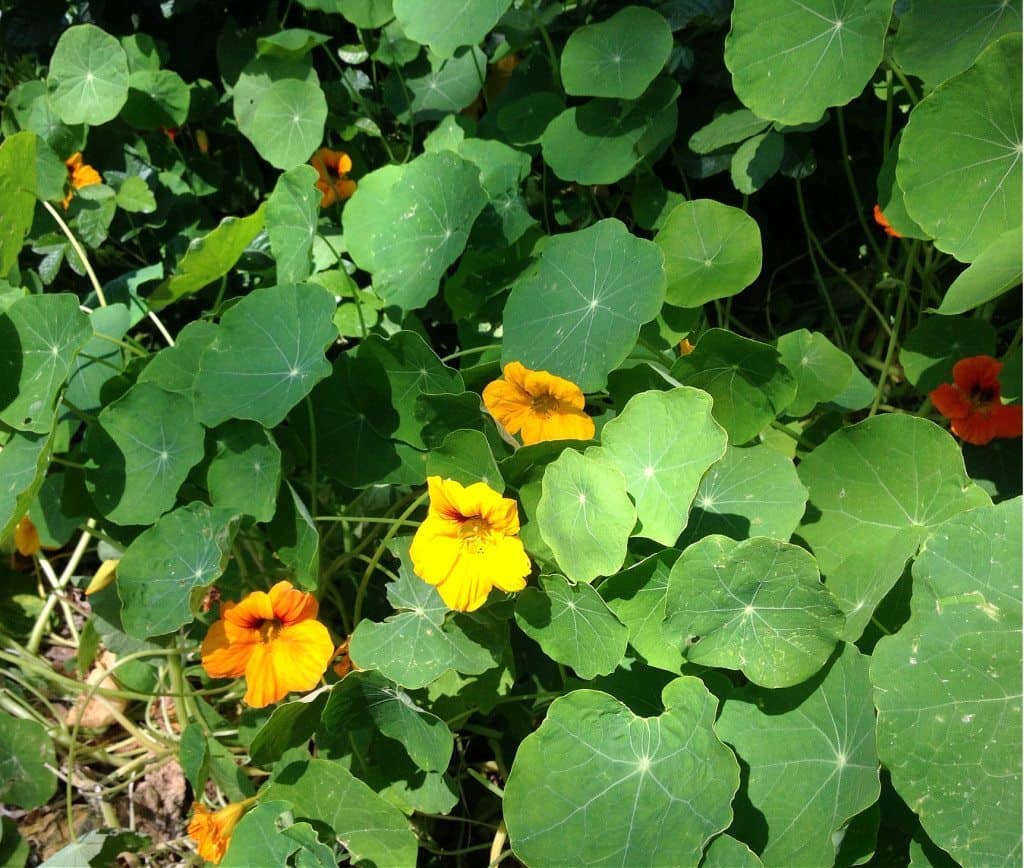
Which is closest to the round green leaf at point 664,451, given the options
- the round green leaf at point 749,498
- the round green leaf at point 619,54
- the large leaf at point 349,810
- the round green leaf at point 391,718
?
the round green leaf at point 749,498

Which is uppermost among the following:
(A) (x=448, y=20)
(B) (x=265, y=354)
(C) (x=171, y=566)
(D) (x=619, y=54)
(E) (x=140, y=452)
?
(A) (x=448, y=20)

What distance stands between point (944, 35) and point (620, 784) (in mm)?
1134

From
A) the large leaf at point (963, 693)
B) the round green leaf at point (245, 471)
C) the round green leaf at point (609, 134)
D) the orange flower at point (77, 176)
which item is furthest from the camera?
the orange flower at point (77, 176)

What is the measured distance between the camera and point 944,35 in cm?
135

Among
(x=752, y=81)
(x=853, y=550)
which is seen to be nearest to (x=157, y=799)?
(x=853, y=550)

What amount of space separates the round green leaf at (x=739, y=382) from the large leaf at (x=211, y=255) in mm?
815

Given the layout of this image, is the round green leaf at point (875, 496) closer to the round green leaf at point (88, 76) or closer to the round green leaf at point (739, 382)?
the round green leaf at point (739, 382)

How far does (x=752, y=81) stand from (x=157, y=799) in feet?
5.49

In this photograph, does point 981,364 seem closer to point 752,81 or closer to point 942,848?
point 752,81

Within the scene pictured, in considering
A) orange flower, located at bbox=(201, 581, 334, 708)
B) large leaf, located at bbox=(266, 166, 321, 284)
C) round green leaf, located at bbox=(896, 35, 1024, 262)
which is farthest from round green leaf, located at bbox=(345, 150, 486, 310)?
round green leaf, located at bbox=(896, 35, 1024, 262)

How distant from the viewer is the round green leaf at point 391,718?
133 centimetres

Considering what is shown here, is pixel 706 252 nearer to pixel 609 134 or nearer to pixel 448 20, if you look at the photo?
pixel 609 134

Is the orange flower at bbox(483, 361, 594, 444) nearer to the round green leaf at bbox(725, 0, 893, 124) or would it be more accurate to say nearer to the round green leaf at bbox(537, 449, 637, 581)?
the round green leaf at bbox(537, 449, 637, 581)

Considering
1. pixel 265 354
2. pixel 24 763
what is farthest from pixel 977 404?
pixel 24 763
